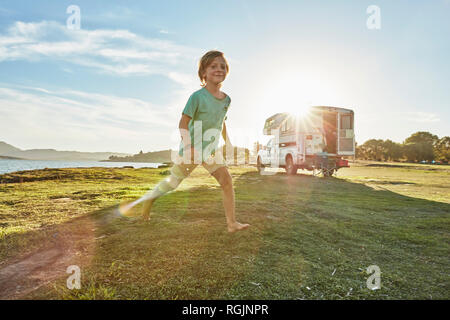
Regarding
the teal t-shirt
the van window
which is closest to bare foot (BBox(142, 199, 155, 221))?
the teal t-shirt


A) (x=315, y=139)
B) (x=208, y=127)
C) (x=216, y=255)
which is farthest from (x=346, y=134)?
(x=216, y=255)

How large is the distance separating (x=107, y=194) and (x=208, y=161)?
3895mm

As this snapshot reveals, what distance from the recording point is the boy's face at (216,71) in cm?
293

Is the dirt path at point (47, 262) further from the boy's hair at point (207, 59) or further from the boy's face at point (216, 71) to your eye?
the boy's hair at point (207, 59)

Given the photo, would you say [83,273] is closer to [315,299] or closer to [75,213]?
[315,299]

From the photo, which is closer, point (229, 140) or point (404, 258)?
point (404, 258)

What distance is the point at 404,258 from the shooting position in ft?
7.94

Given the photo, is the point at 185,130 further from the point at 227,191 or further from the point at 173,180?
the point at 227,191

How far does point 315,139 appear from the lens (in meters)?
12.9

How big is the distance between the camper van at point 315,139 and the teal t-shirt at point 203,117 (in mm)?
10591

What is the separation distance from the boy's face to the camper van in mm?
10465

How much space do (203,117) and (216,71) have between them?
550 mm

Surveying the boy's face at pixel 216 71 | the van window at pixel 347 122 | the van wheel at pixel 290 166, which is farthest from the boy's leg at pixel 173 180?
the van window at pixel 347 122
